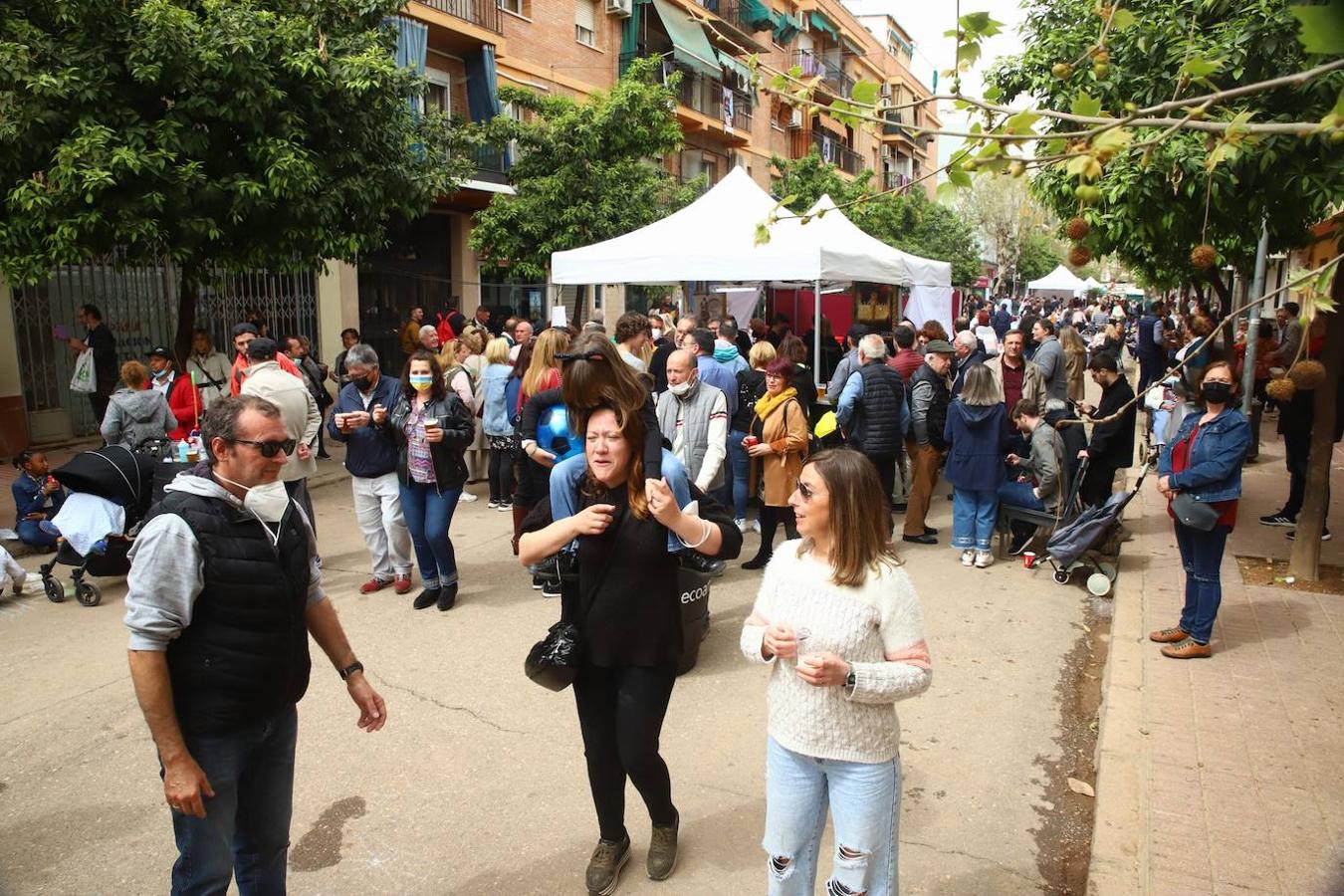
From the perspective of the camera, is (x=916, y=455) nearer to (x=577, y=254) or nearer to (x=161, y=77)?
(x=577, y=254)

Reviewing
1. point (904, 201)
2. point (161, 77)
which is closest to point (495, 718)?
point (161, 77)

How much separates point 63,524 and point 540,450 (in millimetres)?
3316

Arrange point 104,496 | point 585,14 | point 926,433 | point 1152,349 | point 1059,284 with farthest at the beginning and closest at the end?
point 1059,284 < point 585,14 < point 1152,349 < point 926,433 < point 104,496

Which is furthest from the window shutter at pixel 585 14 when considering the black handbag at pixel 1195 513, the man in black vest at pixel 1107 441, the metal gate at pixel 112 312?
the black handbag at pixel 1195 513

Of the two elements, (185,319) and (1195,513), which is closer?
(1195,513)

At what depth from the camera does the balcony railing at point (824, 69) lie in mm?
36125

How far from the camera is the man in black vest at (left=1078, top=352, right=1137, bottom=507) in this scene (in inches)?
287

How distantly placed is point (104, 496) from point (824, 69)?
3694 cm

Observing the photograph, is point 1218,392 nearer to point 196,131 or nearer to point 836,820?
point 836,820

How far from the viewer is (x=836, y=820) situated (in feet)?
8.12

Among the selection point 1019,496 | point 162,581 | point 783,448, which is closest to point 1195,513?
point 1019,496

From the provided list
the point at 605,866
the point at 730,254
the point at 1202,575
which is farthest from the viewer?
the point at 730,254

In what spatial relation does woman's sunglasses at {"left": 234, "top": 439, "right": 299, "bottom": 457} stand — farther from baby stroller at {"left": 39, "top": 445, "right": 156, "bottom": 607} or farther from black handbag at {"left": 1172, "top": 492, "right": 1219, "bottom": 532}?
baby stroller at {"left": 39, "top": 445, "right": 156, "bottom": 607}

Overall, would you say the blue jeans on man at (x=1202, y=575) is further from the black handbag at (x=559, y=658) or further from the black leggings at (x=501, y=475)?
the black leggings at (x=501, y=475)
